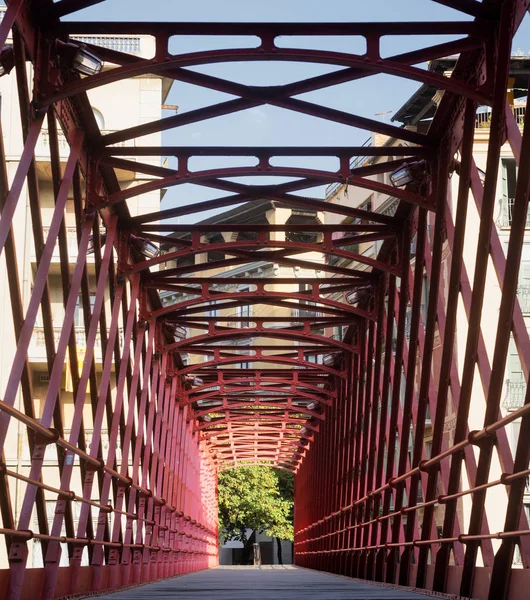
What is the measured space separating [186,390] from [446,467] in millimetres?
15555

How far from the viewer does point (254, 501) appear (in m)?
52.0

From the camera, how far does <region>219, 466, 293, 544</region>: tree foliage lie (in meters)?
51.6

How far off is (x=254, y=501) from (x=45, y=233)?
82.3 feet

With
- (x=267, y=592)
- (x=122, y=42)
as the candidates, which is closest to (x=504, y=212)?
(x=122, y=42)

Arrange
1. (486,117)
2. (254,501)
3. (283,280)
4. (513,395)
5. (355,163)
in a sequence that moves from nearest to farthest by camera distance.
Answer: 1. (283,280)
2. (513,395)
3. (486,117)
4. (355,163)
5. (254,501)

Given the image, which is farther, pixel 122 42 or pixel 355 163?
pixel 355 163

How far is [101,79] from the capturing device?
29.7 ft

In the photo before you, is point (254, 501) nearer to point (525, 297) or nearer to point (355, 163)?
point (355, 163)

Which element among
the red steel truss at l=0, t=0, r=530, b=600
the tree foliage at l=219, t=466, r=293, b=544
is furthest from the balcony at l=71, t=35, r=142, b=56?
the tree foliage at l=219, t=466, r=293, b=544

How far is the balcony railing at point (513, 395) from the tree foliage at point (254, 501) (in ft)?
81.0

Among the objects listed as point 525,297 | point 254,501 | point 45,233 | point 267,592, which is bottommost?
point 267,592

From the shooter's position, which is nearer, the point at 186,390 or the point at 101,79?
the point at 101,79

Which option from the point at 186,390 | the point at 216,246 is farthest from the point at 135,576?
the point at 186,390

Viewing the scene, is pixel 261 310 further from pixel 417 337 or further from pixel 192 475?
pixel 417 337
